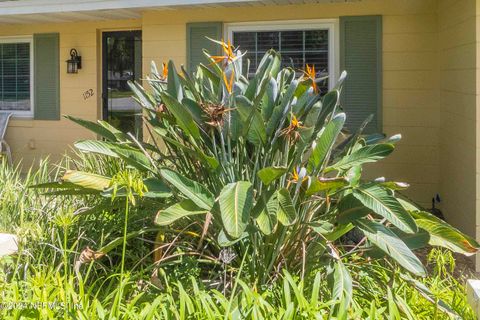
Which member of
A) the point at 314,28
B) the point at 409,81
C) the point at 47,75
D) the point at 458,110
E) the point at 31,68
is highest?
the point at 314,28

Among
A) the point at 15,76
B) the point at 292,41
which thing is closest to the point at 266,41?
the point at 292,41

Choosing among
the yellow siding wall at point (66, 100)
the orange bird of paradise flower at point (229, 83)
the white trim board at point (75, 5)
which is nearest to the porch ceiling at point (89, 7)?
the white trim board at point (75, 5)

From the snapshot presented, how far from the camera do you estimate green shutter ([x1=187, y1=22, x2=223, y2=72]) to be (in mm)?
6875

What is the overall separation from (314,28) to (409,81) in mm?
1362

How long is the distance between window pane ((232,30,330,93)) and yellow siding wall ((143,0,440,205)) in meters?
0.26

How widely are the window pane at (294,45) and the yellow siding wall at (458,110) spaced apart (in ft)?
4.65

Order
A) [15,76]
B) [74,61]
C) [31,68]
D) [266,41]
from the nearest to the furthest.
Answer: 1. [266,41]
2. [74,61]
3. [31,68]
4. [15,76]

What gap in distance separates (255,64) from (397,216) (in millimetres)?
4628

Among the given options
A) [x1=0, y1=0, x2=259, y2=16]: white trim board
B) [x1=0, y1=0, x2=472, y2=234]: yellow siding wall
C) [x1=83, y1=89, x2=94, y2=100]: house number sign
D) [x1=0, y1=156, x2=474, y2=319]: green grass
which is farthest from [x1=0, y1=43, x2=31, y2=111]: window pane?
[x1=0, y1=156, x2=474, y2=319]: green grass

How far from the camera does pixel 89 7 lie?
6879 mm

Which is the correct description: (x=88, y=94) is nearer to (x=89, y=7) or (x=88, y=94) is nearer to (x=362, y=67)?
(x=89, y=7)

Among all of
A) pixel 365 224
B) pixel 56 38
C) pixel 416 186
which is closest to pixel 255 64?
pixel 416 186

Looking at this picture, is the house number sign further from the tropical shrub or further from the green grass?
the tropical shrub

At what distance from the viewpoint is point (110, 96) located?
8.38 metres
